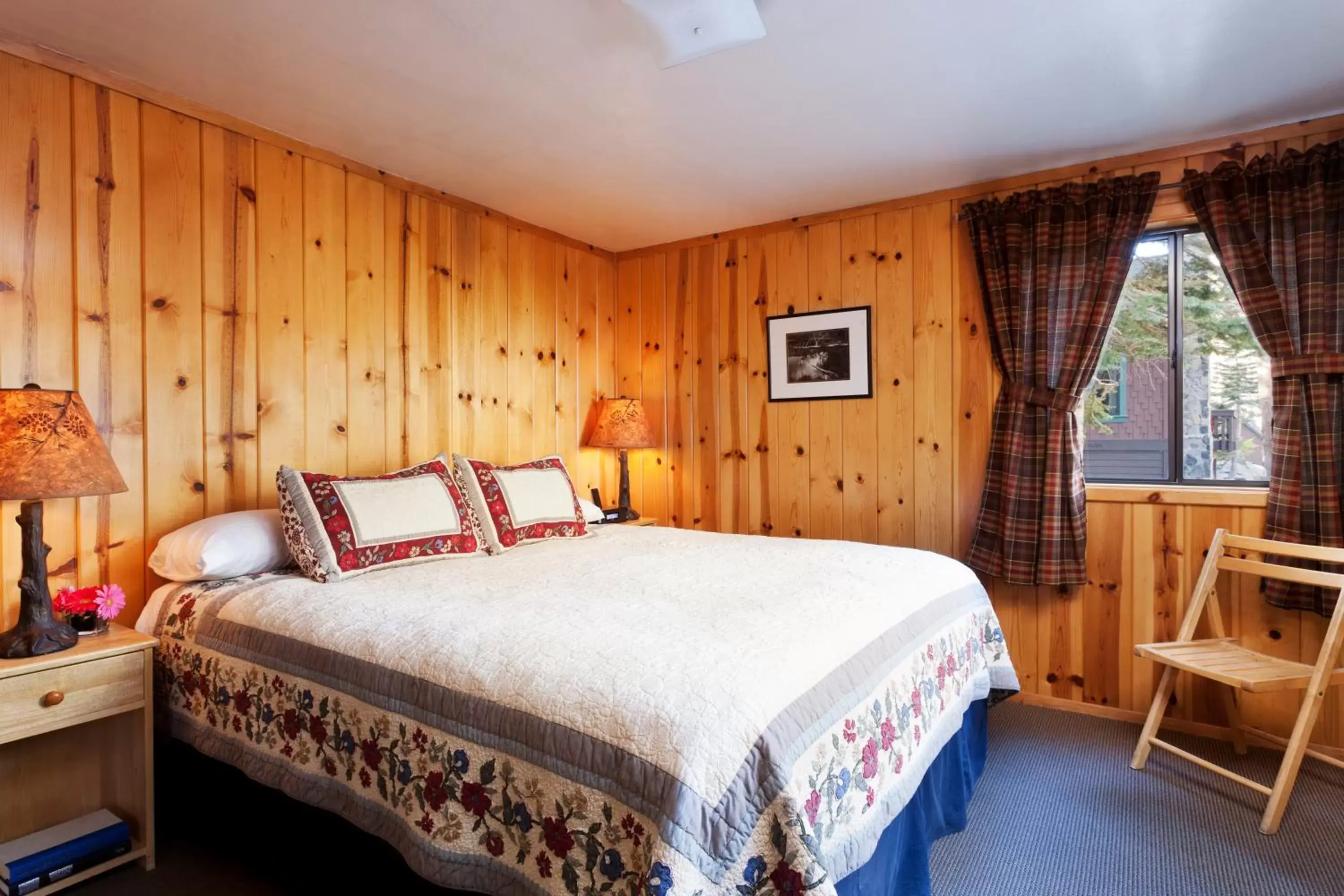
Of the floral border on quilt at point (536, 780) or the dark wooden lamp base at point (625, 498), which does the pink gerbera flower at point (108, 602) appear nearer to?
the floral border on quilt at point (536, 780)

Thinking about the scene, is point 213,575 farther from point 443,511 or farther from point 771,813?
point 771,813

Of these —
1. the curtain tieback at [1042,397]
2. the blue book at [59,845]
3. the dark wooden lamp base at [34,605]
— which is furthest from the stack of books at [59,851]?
the curtain tieback at [1042,397]

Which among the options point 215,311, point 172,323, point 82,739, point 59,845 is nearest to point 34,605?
point 82,739

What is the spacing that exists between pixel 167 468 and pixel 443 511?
87cm

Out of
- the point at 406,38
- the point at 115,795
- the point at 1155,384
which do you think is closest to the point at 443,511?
the point at 115,795

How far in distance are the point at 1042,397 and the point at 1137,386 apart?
40 cm

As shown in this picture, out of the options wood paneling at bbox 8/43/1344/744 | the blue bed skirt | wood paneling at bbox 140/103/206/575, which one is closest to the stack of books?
wood paneling at bbox 8/43/1344/744

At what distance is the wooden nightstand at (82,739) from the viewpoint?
1.69 metres

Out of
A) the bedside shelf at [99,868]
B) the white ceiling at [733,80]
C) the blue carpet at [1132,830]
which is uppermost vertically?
the white ceiling at [733,80]

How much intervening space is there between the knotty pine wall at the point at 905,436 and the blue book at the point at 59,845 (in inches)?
108

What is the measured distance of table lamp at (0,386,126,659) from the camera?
1.66 meters

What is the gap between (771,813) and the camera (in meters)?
1.14

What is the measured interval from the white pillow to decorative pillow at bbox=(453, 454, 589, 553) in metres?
0.67

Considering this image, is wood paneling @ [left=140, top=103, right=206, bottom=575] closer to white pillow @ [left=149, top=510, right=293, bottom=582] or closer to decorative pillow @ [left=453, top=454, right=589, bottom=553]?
white pillow @ [left=149, top=510, right=293, bottom=582]
